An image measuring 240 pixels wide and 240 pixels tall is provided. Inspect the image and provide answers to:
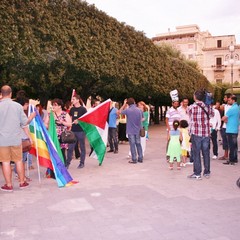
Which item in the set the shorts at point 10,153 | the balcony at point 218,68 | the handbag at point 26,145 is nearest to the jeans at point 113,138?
the handbag at point 26,145

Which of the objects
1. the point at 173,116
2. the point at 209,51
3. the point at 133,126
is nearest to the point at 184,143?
the point at 173,116

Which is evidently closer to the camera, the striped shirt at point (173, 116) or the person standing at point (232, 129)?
the striped shirt at point (173, 116)

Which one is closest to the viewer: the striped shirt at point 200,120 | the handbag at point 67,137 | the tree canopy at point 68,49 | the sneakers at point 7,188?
the sneakers at point 7,188

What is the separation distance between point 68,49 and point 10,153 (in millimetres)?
7705

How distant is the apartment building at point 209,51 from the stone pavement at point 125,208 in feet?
228

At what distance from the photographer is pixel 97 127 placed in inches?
372

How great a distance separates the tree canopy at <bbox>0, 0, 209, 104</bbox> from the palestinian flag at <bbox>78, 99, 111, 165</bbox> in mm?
3661

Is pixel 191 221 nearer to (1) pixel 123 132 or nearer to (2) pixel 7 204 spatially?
(2) pixel 7 204

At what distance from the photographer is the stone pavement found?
453 centimetres

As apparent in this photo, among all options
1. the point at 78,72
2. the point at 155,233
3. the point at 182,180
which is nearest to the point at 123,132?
the point at 78,72

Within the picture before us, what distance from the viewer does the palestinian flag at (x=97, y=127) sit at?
927 centimetres

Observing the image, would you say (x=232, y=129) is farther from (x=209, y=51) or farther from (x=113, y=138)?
(x=209, y=51)

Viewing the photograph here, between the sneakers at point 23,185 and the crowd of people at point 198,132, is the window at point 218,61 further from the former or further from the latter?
the sneakers at point 23,185

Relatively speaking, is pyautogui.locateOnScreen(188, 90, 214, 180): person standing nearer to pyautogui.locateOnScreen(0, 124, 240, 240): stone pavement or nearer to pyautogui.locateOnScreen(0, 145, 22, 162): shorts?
pyautogui.locateOnScreen(0, 124, 240, 240): stone pavement
